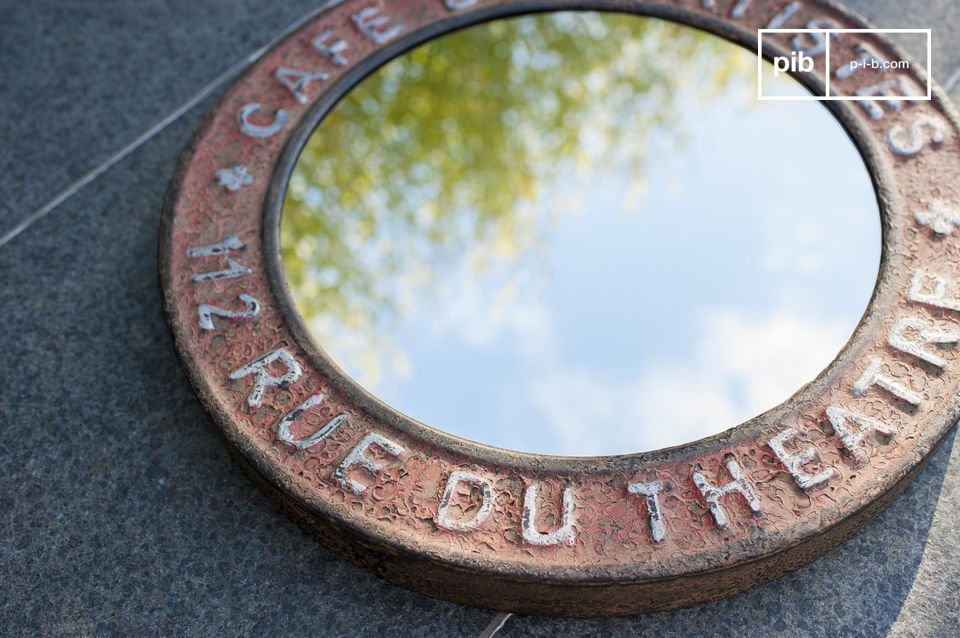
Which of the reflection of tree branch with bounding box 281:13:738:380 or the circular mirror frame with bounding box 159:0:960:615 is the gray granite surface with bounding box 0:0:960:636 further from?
the reflection of tree branch with bounding box 281:13:738:380

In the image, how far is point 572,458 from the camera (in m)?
2.25

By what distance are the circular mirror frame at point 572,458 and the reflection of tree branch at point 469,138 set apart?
194 millimetres

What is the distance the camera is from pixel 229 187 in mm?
2803

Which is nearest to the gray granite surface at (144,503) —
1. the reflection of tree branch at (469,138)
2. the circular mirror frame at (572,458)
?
the circular mirror frame at (572,458)

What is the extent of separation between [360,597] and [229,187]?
140 cm

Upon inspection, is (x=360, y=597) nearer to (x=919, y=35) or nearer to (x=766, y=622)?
(x=766, y=622)

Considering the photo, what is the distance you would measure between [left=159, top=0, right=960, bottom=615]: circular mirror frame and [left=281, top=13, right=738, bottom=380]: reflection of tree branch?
0.19 metres

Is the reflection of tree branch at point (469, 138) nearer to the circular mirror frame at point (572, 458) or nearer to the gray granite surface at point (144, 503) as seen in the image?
the circular mirror frame at point (572, 458)

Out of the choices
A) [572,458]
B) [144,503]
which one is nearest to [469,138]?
[572,458]

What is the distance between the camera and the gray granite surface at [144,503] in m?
2.19

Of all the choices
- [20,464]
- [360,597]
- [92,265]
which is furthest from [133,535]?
[92,265]

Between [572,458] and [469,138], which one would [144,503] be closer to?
[572,458]

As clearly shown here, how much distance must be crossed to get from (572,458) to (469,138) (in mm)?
1331

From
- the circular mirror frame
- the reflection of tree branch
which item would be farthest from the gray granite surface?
the reflection of tree branch
